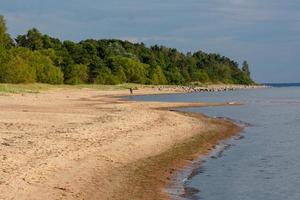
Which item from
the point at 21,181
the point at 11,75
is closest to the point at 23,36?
the point at 11,75

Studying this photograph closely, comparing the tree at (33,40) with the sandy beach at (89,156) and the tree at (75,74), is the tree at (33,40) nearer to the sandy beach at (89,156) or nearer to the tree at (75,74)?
the tree at (75,74)

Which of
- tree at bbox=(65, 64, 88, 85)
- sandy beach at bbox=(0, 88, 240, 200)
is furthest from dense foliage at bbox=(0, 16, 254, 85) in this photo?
sandy beach at bbox=(0, 88, 240, 200)

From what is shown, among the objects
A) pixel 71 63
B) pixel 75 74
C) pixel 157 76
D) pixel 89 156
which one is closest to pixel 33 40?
pixel 71 63

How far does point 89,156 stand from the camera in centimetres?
1856

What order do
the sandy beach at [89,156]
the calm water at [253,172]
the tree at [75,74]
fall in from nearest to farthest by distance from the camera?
the sandy beach at [89,156], the calm water at [253,172], the tree at [75,74]

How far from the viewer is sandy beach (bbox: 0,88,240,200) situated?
45.9 ft

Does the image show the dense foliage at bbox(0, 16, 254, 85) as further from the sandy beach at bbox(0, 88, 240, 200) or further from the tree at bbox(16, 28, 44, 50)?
the sandy beach at bbox(0, 88, 240, 200)

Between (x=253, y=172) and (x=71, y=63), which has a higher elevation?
(x=71, y=63)

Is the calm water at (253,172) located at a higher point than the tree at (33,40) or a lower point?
lower

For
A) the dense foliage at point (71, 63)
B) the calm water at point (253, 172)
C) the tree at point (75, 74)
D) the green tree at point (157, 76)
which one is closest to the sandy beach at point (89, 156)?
the calm water at point (253, 172)

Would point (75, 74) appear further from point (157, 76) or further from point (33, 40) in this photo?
point (157, 76)

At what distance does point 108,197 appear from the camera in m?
13.9

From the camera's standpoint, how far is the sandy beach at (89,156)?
45.9ft

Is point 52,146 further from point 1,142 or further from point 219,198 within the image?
point 219,198
